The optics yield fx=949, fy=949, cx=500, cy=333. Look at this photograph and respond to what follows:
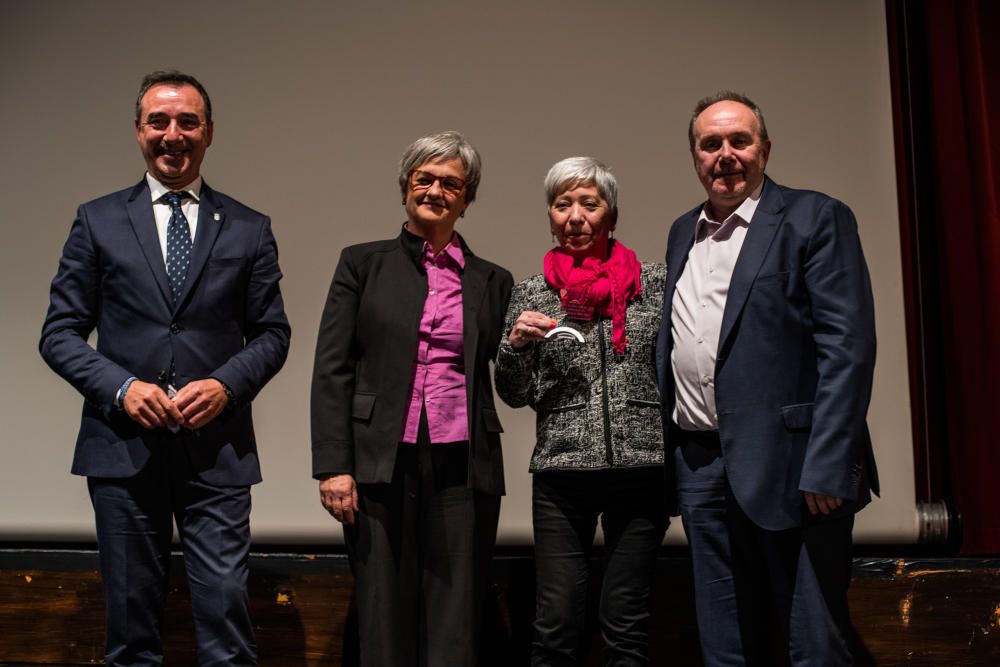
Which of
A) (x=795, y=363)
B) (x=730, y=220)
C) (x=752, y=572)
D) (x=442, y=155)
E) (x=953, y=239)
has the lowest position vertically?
(x=752, y=572)

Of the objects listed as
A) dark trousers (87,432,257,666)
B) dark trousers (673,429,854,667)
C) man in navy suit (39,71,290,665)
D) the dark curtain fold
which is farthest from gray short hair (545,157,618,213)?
the dark curtain fold

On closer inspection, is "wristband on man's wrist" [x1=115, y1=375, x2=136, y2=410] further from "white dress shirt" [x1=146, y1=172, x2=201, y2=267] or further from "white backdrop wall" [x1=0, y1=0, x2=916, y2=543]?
"white backdrop wall" [x1=0, y1=0, x2=916, y2=543]

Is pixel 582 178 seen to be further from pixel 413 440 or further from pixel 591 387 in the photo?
pixel 413 440

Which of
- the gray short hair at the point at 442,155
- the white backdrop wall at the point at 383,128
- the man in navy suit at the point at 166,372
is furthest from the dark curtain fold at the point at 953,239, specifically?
the man in navy suit at the point at 166,372

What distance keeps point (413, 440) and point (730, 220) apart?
0.83 metres

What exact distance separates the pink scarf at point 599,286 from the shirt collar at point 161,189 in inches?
32.4

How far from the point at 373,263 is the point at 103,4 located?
5.96ft

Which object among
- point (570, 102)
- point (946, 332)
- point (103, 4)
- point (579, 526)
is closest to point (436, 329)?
point (579, 526)

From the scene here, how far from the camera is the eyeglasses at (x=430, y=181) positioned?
218 cm

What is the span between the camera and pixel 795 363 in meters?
1.87

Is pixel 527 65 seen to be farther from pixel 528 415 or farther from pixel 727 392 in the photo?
pixel 727 392

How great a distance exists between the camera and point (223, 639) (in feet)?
6.59

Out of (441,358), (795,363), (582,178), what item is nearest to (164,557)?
(441,358)

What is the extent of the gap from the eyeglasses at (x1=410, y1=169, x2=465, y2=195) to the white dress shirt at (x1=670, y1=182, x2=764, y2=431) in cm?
56
